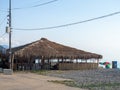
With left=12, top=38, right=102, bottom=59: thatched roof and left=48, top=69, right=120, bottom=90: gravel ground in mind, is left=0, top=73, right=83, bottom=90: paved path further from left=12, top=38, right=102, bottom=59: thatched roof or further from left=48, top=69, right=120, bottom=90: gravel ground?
left=12, top=38, right=102, bottom=59: thatched roof

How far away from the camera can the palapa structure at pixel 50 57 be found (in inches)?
1725

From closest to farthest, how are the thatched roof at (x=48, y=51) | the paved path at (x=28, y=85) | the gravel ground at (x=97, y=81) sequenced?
the paved path at (x=28, y=85) < the gravel ground at (x=97, y=81) < the thatched roof at (x=48, y=51)

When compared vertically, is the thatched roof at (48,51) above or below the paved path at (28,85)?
above

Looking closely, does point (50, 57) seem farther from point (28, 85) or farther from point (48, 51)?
point (28, 85)

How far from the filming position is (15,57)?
4391cm

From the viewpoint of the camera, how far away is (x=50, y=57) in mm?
45031

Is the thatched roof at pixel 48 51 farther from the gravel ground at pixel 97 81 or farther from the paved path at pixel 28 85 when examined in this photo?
the paved path at pixel 28 85

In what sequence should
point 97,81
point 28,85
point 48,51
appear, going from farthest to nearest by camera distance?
point 48,51, point 97,81, point 28,85

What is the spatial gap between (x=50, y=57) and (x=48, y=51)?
35.1 inches

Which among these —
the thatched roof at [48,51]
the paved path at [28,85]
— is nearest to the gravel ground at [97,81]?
the paved path at [28,85]

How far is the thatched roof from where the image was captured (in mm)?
43062

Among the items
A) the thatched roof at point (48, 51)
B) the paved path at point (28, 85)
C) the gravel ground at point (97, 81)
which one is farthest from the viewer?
the thatched roof at point (48, 51)

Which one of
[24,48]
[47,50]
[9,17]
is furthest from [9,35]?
[47,50]

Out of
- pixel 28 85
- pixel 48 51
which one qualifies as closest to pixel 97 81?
pixel 28 85
